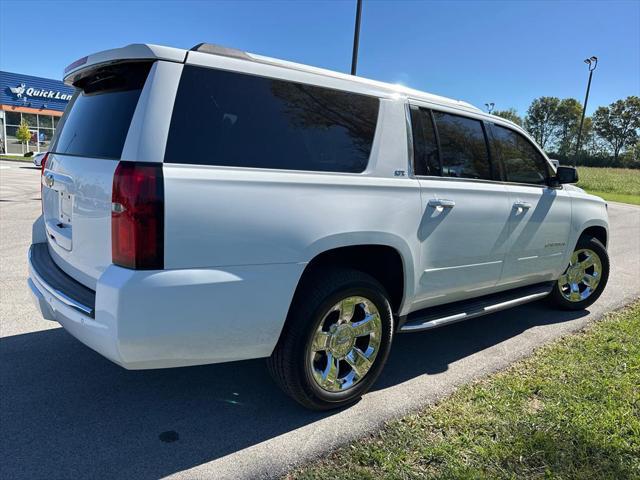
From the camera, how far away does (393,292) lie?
3.37 metres

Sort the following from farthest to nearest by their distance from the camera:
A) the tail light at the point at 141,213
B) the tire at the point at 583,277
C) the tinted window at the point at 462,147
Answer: the tire at the point at 583,277 < the tinted window at the point at 462,147 < the tail light at the point at 141,213

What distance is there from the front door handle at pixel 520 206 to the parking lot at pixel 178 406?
118cm

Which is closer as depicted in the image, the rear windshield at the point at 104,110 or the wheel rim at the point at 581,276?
the rear windshield at the point at 104,110

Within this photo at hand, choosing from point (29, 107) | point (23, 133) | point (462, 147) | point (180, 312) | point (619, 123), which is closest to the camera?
point (180, 312)

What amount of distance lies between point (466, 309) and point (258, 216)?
2.09 m

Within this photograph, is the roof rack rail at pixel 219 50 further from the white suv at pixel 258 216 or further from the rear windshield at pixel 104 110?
the rear windshield at pixel 104 110

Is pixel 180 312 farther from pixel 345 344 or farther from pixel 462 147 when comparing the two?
pixel 462 147

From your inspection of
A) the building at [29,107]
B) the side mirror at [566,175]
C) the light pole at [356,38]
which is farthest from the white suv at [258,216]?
the building at [29,107]

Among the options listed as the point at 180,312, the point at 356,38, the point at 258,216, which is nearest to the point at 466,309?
the point at 258,216

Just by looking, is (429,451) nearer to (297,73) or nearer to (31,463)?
(31,463)

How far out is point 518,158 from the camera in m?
4.29

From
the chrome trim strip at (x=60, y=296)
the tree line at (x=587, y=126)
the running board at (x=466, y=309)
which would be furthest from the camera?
the tree line at (x=587, y=126)

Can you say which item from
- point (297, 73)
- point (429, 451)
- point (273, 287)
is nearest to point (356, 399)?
point (429, 451)

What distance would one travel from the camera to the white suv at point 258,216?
2.27 m
